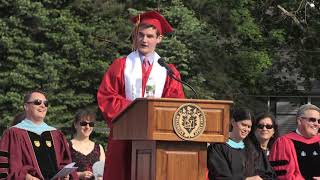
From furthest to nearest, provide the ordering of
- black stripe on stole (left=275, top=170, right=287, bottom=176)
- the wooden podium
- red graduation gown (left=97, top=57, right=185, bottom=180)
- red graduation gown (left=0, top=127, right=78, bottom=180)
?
black stripe on stole (left=275, top=170, right=287, bottom=176), red graduation gown (left=0, top=127, right=78, bottom=180), red graduation gown (left=97, top=57, right=185, bottom=180), the wooden podium

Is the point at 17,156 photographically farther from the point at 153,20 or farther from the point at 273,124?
the point at 273,124

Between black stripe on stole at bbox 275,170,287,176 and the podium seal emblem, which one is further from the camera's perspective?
black stripe on stole at bbox 275,170,287,176

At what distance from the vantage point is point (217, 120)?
227 inches

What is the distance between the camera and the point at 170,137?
5.64 m

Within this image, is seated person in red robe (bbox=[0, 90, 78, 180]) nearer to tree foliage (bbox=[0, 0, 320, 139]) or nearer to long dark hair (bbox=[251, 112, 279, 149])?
long dark hair (bbox=[251, 112, 279, 149])

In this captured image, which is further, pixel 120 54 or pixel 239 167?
pixel 120 54

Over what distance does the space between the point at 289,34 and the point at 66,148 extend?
72.0 feet

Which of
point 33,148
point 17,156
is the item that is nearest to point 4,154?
point 17,156

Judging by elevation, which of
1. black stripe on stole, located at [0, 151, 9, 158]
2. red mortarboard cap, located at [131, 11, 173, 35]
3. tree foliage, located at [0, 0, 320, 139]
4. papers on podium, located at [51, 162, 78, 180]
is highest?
tree foliage, located at [0, 0, 320, 139]

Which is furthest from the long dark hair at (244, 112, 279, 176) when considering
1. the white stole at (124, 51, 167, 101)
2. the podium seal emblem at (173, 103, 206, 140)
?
the podium seal emblem at (173, 103, 206, 140)

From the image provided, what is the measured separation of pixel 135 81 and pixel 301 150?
2.65m

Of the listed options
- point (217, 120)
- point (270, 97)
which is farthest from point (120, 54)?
point (217, 120)

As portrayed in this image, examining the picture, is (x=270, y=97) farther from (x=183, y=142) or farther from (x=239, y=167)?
(x=183, y=142)

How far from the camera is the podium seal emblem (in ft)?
18.6
